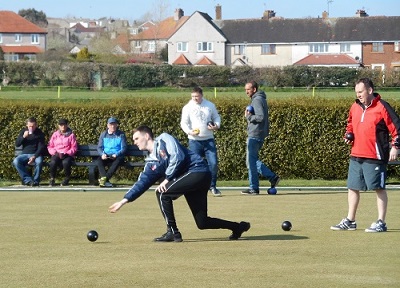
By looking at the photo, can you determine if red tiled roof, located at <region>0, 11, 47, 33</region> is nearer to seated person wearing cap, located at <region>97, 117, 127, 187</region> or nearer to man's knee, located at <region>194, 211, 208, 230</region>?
seated person wearing cap, located at <region>97, 117, 127, 187</region>

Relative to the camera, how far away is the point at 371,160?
10094 mm

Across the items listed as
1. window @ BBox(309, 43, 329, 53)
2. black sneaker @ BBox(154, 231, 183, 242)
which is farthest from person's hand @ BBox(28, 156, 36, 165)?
window @ BBox(309, 43, 329, 53)

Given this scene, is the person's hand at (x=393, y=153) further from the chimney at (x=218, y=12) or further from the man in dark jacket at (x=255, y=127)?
the chimney at (x=218, y=12)

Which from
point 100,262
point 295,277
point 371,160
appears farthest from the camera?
point 371,160

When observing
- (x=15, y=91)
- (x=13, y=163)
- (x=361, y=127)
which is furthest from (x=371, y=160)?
(x=15, y=91)

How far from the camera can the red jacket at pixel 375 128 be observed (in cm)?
996

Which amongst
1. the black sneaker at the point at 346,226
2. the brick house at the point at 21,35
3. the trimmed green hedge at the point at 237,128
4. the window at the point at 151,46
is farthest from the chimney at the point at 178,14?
the black sneaker at the point at 346,226

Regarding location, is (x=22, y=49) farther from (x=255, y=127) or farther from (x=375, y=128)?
(x=375, y=128)

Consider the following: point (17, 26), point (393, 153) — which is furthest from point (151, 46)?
point (393, 153)

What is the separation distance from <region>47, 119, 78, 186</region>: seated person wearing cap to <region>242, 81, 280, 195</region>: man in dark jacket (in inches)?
→ 154

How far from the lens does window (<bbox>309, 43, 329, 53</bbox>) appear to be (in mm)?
90625

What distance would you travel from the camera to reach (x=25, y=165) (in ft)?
57.5

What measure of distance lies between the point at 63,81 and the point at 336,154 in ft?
146

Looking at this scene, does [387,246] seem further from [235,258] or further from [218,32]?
[218,32]
